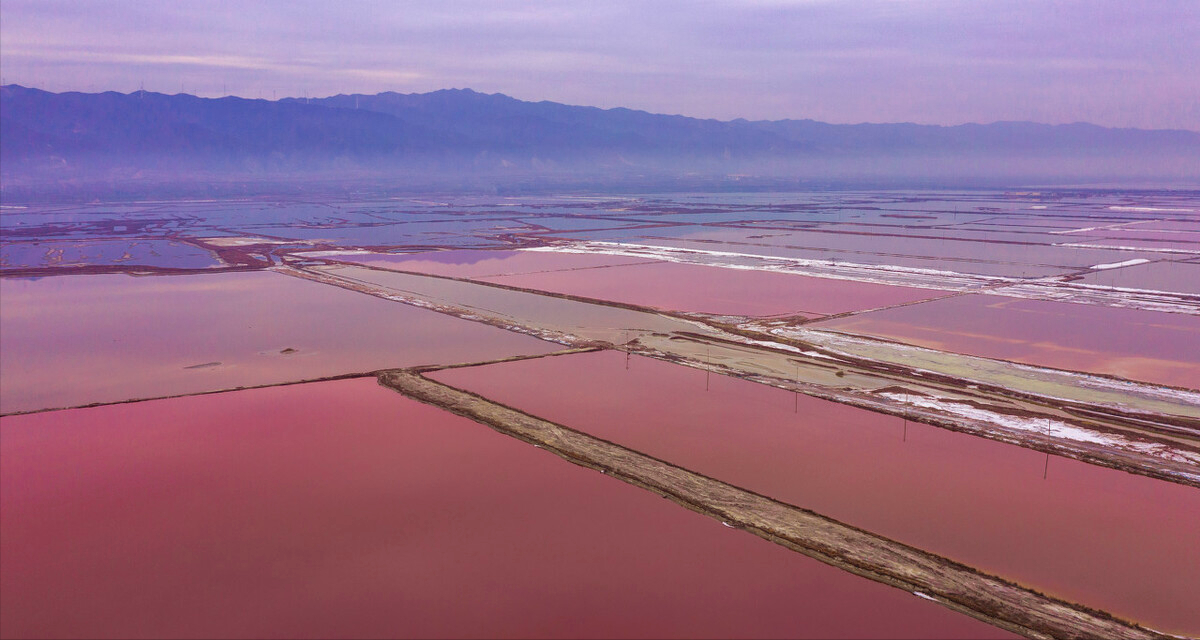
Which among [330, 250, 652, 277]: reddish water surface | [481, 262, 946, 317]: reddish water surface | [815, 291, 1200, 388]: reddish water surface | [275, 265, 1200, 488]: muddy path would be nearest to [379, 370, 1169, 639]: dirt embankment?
[275, 265, 1200, 488]: muddy path

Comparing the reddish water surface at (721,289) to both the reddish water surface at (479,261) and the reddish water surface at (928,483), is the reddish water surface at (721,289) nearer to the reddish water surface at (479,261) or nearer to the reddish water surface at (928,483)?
the reddish water surface at (479,261)

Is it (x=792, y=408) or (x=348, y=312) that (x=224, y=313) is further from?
(x=792, y=408)

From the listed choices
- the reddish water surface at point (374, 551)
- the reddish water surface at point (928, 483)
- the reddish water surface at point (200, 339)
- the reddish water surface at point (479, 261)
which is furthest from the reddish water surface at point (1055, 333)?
the reddish water surface at point (479, 261)

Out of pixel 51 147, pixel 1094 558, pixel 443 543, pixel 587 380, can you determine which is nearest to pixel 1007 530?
pixel 1094 558

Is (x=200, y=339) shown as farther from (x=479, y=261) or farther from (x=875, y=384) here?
(x=479, y=261)

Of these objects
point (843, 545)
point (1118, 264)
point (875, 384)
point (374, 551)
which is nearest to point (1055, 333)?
point (875, 384)

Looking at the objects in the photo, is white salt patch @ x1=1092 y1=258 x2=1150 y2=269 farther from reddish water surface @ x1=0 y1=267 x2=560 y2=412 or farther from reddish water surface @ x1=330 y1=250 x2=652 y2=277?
reddish water surface @ x1=0 y1=267 x2=560 y2=412
